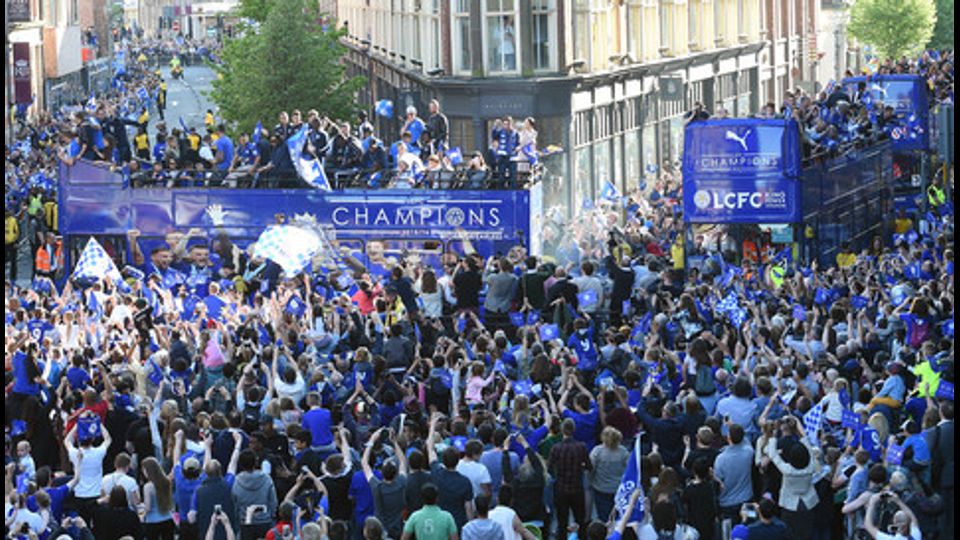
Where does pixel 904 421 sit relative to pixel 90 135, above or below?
below

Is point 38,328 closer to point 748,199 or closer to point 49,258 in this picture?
point 49,258

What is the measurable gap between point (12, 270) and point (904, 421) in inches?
1002

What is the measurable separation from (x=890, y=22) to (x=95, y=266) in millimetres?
64785

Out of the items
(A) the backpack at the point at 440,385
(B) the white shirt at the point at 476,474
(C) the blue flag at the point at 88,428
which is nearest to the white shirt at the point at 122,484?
(C) the blue flag at the point at 88,428

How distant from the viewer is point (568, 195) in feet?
157

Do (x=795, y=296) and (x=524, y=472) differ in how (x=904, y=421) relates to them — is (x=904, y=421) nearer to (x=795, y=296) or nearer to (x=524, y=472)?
(x=524, y=472)

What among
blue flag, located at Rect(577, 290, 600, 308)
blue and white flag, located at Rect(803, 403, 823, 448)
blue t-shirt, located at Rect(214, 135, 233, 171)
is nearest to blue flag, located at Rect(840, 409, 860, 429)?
blue and white flag, located at Rect(803, 403, 823, 448)

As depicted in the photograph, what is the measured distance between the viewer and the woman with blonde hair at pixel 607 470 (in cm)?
1873

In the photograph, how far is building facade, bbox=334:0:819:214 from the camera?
4816cm

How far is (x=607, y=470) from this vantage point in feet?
61.8

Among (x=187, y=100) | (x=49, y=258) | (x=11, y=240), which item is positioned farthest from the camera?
(x=187, y=100)

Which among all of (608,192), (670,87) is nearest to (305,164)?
(608,192)

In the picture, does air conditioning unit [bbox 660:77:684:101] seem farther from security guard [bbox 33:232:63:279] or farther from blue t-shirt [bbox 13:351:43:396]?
blue t-shirt [bbox 13:351:43:396]

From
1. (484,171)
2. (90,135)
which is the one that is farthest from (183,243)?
(484,171)
